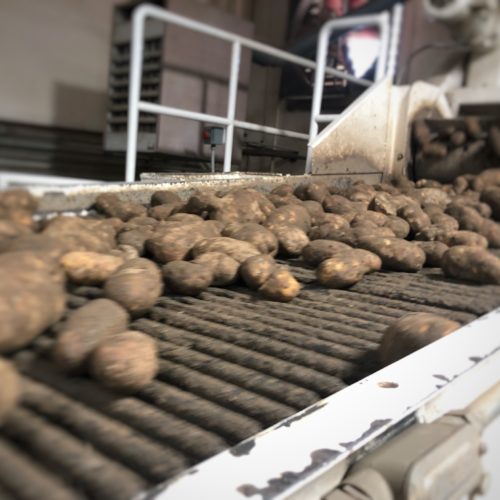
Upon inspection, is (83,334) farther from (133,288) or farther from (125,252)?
(125,252)

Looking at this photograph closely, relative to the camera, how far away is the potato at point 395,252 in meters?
1.15

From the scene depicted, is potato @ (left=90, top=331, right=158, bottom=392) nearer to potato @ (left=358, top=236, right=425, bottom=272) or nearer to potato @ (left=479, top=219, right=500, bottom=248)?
potato @ (left=358, top=236, right=425, bottom=272)

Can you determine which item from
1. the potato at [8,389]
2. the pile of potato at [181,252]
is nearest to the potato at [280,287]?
the pile of potato at [181,252]

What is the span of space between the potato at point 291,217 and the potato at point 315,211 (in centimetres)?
2

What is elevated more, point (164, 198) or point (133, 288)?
point (164, 198)

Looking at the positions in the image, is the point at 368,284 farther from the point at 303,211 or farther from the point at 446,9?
the point at 446,9

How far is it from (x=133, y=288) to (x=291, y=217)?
1.98ft

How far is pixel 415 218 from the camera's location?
4.67 feet

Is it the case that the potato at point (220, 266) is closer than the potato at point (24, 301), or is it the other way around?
the potato at point (24, 301)

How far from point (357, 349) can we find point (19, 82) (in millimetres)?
3226

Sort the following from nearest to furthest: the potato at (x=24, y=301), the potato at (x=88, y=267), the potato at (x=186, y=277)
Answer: the potato at (x=24, y=301) < the potato at (x=88, y=267) < the potato at (x=186, y=277)

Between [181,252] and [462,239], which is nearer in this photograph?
[181,252]

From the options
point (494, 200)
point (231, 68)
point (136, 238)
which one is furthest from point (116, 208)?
point (231, 68)

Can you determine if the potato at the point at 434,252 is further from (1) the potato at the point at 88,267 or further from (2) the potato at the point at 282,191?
(1) the potato at the point at 88,267
